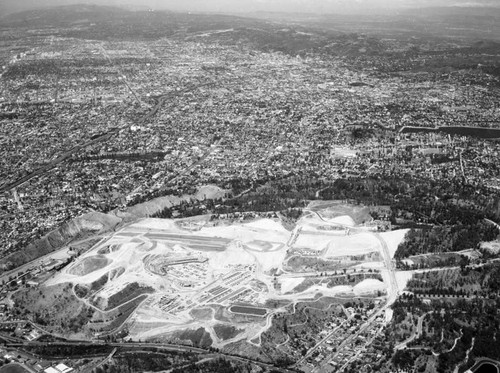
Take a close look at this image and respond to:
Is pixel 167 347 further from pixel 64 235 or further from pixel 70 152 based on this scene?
pixel 70 152

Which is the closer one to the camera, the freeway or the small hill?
the freeway

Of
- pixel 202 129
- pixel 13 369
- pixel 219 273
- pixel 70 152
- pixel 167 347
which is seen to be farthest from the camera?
pixel 202 129

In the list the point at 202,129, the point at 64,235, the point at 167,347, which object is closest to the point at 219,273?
the point at 167,347

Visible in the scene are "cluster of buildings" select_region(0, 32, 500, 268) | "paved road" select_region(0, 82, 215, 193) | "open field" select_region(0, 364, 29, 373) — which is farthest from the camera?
"paved road" select_region(0, 82, 215, 193)

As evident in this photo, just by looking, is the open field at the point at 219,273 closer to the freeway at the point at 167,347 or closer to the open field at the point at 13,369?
the freeway at the point at 167,347

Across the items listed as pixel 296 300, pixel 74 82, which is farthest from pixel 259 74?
pixel 296 300

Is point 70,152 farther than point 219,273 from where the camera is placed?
Yes

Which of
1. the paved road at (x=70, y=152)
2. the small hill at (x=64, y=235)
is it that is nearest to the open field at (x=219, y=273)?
the small hill at (x=64, y=235)

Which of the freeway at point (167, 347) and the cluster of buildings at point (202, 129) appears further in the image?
the cluster of buildings at point (202, 129)

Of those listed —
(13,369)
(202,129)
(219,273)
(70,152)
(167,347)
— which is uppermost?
(202,129)

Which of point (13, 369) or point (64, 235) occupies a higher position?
point (64, 235)

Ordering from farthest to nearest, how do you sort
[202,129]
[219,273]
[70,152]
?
[202,129], [70,152], [219,273]

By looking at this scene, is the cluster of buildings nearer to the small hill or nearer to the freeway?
the small hill

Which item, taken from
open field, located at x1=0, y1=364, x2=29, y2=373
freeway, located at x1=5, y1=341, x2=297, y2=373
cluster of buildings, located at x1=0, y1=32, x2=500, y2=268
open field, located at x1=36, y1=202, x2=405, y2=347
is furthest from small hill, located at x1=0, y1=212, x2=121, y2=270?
open field, located at x1=0, y1=364, x2=29, y2=373
